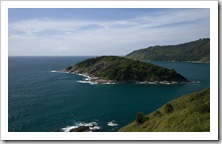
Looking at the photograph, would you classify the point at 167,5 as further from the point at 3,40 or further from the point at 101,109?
the point at 101,109

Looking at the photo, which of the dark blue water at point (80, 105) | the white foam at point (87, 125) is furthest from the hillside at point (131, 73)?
the white foam at point (87, 125)

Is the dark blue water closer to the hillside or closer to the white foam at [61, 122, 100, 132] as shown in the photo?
the white foam at [61, 122, 100, 132]

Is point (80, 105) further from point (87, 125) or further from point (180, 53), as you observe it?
point (180, 53)

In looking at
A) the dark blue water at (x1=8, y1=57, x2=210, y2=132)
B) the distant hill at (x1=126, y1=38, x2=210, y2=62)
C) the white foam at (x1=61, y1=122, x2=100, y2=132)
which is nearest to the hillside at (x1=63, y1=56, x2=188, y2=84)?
the dark blue water at (x1=8, y1=57, x2=210, y2=132)

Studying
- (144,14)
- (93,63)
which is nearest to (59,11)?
(144,14)

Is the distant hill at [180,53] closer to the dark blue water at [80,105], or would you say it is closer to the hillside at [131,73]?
the hillside at [131,73]

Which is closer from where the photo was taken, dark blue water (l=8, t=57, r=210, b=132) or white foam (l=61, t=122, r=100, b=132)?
white foam (l=61, t=122, r=100, b=132)

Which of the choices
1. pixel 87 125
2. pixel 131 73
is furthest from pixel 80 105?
pixel 131 73

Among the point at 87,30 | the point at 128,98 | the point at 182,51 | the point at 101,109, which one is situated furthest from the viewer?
the point at 182,51
